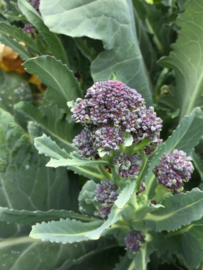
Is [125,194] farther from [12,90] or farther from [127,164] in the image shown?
[12,90]

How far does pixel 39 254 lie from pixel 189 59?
0.62 m

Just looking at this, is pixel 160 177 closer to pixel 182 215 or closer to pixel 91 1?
pixel 182 215

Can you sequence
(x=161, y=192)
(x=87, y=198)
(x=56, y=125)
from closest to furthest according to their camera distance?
(x=161, y=192) < (x=87, y=198) < (x=56, y=125)

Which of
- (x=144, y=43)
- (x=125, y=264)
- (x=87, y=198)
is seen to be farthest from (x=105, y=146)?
(x=144, y=43)

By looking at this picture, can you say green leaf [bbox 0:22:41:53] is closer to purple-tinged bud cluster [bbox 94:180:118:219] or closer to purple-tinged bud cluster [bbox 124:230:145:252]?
purple-tinged bud cluster [bbox 94:180:118:219]

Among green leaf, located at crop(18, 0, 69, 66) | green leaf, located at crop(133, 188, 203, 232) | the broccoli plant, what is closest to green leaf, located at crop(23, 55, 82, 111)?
the broccoli plant

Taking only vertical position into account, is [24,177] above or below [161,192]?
below

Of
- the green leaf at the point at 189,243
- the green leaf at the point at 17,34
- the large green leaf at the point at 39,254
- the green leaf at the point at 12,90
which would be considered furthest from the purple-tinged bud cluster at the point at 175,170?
the green leaf at the point at 12,90

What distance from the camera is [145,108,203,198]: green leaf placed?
1.49 feet

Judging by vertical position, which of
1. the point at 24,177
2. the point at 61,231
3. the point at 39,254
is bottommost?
the point at 39,254

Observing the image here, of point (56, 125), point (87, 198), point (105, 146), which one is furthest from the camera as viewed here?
point (56, 125)

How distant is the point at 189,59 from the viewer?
2.08 feet

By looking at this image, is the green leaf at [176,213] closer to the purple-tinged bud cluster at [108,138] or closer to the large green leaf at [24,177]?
the purple-tinged bud cluster at [108,138]

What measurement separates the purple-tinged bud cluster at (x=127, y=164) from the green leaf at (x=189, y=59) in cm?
37
